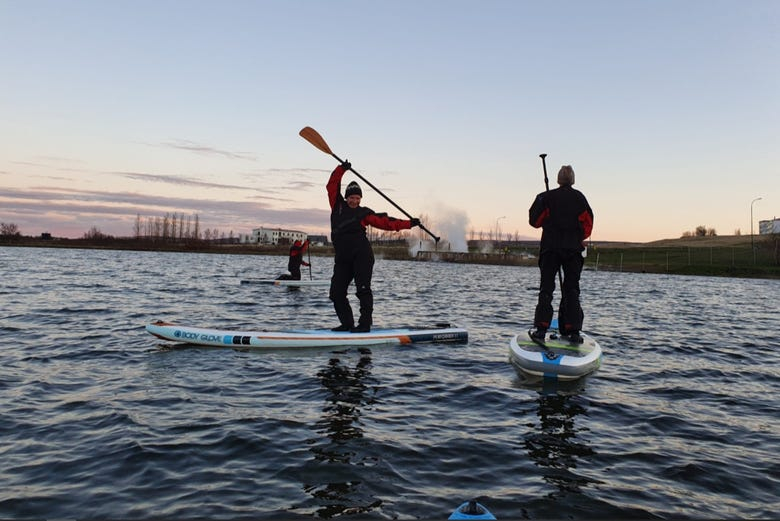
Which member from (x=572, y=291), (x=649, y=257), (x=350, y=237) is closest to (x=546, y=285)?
(x=572, y=291)

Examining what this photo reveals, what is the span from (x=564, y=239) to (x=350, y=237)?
434 centimetres

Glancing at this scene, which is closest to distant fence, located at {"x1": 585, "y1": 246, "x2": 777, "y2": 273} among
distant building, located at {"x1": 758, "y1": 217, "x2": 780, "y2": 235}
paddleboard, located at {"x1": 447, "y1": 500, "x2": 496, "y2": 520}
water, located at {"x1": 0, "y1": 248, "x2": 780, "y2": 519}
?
distant building, located at {"x1": 758, "y1": 217, "x2": 780, "y2": 235}

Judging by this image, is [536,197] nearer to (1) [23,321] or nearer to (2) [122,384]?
(2) [122,384]

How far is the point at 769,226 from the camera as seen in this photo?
5561 inches

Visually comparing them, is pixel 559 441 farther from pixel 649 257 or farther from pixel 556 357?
pixel 649 257

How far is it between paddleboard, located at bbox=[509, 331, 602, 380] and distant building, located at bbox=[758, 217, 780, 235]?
157 meters

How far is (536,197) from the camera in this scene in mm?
8750

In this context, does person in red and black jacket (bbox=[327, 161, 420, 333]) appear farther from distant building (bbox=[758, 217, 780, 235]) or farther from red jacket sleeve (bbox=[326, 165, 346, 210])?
distant building (bbox=[758, 217, 780, 235])

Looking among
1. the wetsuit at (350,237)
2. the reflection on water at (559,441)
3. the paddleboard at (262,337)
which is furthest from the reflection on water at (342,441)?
the wetsuit at (350,237)

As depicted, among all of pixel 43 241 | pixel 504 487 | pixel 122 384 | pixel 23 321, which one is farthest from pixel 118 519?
pixel 43 241

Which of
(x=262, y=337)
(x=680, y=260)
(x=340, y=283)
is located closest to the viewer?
(x=262, y=337)

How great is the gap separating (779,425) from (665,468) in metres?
2.76

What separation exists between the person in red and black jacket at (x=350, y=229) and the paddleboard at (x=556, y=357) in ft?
11.2

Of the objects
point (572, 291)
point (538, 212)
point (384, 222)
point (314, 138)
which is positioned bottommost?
point (572, 291)
